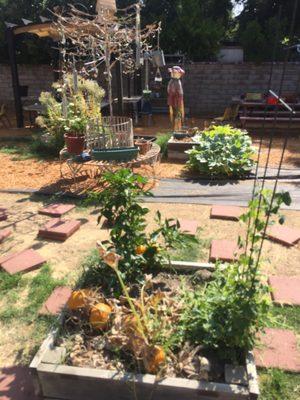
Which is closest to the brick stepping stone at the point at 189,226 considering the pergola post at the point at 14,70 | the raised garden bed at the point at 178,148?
the raised garden bed at the point at 178,148

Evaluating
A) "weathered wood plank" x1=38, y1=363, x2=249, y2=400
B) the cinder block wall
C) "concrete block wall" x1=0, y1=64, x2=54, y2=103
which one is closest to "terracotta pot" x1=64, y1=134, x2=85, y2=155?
"weathered wood plank" x1=38, y1=363, x2=249, y2=400

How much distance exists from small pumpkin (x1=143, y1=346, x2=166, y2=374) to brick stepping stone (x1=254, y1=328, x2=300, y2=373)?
0.77m

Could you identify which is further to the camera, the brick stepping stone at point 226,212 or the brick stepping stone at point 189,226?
the brick stepping stone at point 226,212

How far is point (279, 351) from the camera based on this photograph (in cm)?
267

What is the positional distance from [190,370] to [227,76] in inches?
519

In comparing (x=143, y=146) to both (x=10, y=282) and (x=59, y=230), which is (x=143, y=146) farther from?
(x=10, y=282)

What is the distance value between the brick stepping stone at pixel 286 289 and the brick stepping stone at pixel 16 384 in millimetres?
1934

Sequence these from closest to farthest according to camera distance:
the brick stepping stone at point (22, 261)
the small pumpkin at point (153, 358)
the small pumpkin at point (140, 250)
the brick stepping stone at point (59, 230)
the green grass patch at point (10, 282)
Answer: the small pumpkin at point (153, 358) → the small pumpkin at point (140, 250) → the green grass patch at point (10, 282) → the brick stepping stone at point (22, 261) → the brick stepping stone at point (59, 230)

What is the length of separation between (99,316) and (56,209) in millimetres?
2923

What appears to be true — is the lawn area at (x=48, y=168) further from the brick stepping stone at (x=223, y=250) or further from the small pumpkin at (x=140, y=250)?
the small pumpkin at (x=140, y=250)

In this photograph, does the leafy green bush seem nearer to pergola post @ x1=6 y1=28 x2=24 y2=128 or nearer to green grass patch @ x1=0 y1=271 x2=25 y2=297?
green grass patch @ x1=0 y1=271 x2=25 y2=297

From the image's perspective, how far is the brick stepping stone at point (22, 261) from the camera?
373 cm

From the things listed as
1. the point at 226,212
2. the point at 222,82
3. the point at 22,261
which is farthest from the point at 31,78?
the point at 22,261

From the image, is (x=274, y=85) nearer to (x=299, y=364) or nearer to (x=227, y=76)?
(x=227, y=76)
